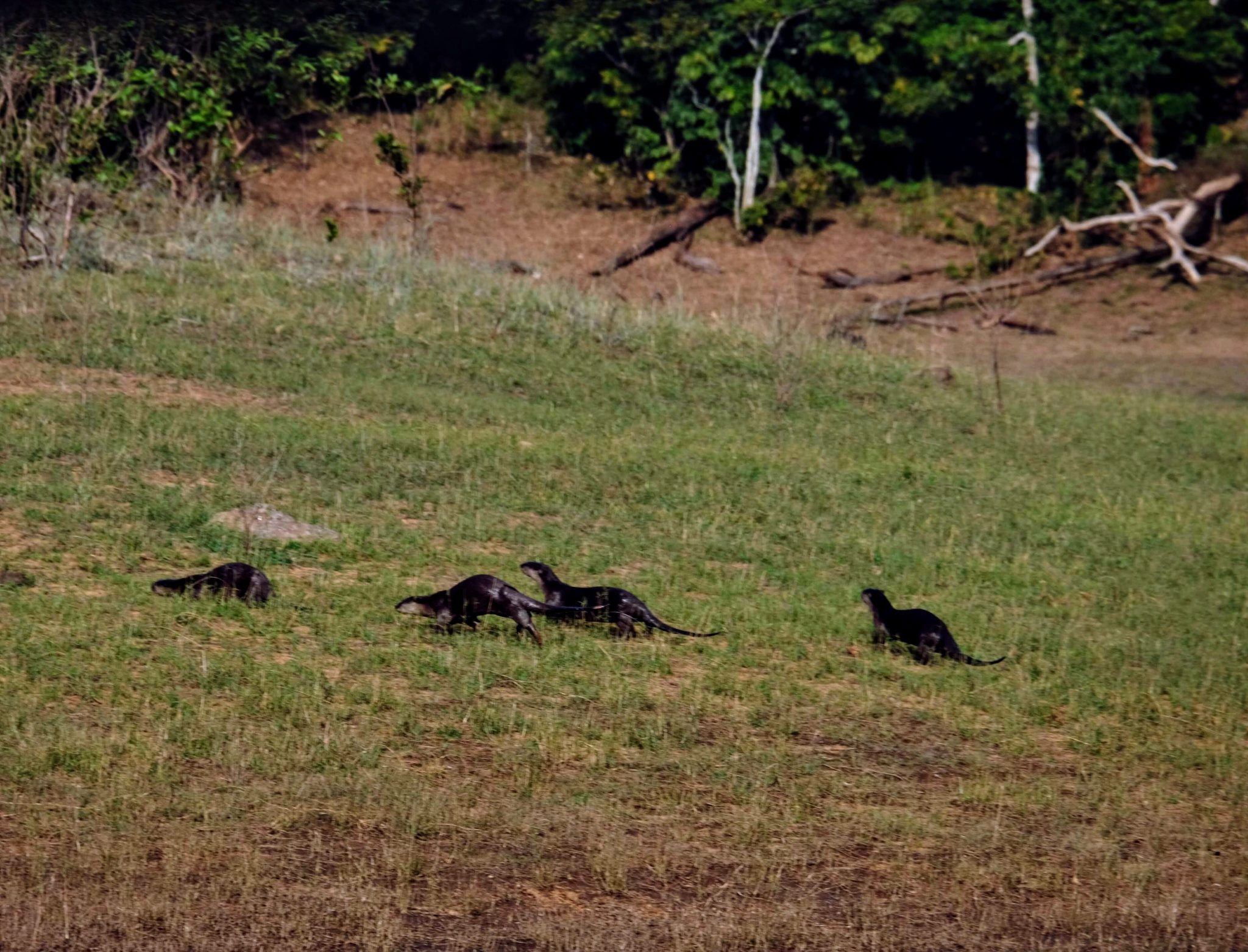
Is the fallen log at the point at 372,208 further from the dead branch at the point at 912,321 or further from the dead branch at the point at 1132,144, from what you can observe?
the dead branch at the point at 1132,144

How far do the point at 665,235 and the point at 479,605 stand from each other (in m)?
13.9

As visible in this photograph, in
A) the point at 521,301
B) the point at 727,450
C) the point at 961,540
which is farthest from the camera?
the point at 521,301

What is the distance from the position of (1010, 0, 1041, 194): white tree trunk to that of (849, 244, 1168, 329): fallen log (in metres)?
1.80

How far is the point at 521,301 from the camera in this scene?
14.5 meters

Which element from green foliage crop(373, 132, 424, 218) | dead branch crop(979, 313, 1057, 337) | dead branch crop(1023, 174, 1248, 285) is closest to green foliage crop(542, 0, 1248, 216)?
dead branch crop(1023, 174, 1248, 285)

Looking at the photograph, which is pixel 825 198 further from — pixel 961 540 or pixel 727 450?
pixel 961 540

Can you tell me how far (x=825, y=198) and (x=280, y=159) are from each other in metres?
7.45

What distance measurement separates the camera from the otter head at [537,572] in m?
7.28

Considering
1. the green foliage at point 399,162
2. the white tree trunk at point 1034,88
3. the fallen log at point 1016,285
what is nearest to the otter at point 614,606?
the green foliage at point 399,162

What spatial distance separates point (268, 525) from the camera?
326 inches

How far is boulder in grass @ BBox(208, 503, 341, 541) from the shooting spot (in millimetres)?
8219

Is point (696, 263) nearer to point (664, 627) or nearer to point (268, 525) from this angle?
A: point (268, 525)

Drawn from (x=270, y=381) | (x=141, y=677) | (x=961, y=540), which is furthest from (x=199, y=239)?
(x=141, y=677)

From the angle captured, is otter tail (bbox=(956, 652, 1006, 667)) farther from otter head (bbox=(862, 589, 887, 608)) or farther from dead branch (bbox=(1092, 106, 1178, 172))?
dead branch (bbox=(1092, 106, 1178, 172))
